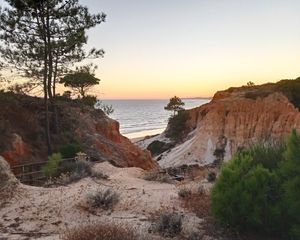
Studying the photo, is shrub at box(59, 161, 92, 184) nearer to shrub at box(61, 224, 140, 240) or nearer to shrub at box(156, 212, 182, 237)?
shrub at box(156, 212, 182, 237)

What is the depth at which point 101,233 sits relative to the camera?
21.5ft

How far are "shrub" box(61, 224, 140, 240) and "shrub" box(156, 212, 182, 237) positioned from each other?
2.78 feet

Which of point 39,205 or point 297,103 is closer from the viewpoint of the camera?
point 39,205

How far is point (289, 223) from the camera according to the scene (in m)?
7.21

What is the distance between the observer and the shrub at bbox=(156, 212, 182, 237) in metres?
7.50

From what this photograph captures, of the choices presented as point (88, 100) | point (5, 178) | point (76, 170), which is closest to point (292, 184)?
point (5, 178)

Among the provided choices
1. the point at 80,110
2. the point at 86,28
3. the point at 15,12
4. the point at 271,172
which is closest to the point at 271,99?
the point at 80,110

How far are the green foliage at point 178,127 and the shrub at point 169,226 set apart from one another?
51.9 meters

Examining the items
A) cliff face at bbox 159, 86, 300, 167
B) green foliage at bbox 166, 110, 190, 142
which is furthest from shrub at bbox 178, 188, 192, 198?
green foliage at bbox 166, 110, 190, 142

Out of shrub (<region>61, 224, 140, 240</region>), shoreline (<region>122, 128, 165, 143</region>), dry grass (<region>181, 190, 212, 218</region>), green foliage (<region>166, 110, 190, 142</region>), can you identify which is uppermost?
shrub (<region>61, 224, 140, 240</region>)

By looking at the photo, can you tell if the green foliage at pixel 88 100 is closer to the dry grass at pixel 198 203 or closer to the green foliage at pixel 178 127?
the dry grass at pixel 198 203

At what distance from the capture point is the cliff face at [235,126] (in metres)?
45.5

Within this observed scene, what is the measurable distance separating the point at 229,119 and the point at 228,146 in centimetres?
401

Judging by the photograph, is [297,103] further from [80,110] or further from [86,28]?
[86,28]
